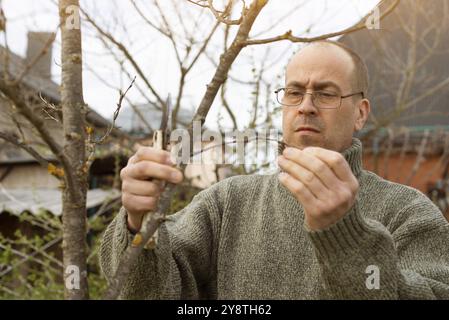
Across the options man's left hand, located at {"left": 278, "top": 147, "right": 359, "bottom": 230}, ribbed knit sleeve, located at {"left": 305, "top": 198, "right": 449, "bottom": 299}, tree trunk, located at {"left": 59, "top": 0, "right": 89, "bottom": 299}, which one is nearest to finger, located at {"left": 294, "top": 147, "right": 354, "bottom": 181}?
man's left hand, located at {"left": 278, "top": 147, "right": 359, "bottom": 230}

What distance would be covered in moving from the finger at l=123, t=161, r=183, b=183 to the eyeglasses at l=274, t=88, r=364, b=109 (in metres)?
0.96

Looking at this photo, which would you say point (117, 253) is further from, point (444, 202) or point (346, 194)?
point (444, 202)

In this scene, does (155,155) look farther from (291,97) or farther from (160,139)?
(291,97)

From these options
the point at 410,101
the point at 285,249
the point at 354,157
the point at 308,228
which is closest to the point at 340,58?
the point at 354,157

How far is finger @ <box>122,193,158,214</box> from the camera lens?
1.45 m

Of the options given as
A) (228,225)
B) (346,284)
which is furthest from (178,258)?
(346,284)

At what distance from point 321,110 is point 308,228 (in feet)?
2.49

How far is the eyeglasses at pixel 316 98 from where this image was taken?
7.44 ft

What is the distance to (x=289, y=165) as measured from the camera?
1511mm

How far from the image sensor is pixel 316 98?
2.28m

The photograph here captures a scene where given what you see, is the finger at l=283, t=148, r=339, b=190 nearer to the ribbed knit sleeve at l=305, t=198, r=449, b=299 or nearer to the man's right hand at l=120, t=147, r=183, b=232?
the ribbed knit sleeve at l=305, t=198, r=449, b=299

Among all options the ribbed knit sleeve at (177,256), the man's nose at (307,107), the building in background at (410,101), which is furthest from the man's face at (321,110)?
the building in background at (410,101)
